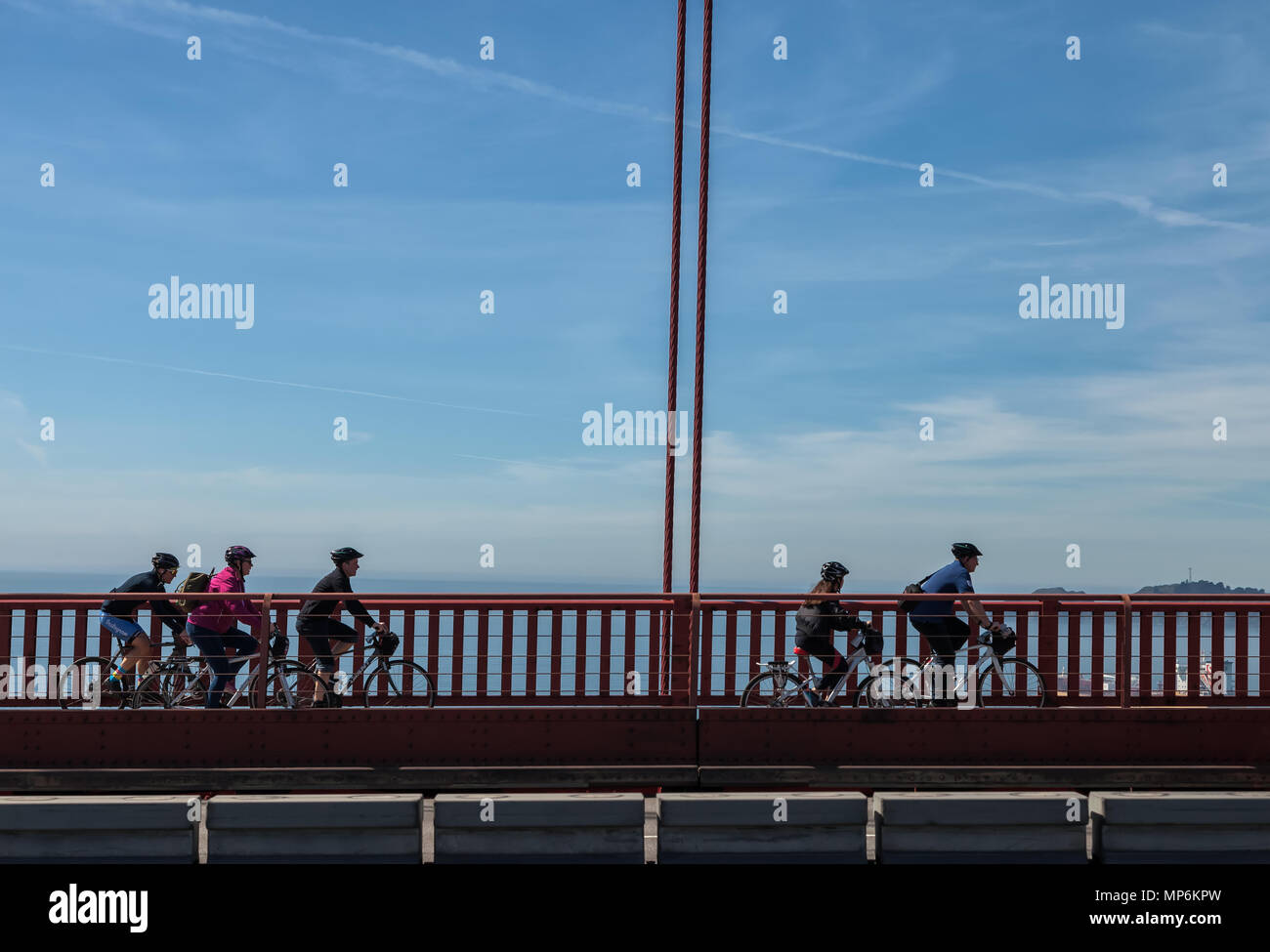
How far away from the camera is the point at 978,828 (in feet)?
31.5

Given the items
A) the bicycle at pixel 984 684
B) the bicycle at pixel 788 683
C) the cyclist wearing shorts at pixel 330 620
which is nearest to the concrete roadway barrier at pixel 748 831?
the bicycle at pixel 984 684

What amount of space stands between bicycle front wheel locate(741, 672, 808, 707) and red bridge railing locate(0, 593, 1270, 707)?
491 millimetres

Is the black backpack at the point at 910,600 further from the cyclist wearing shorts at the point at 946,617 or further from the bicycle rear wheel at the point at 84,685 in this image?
the bicycle rear wheel at the point at 84,685

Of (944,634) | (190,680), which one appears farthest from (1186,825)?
(190,680)

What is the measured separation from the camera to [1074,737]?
1060 cm

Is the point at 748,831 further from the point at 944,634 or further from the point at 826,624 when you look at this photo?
the point at 944,634

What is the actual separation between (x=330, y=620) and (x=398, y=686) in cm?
141

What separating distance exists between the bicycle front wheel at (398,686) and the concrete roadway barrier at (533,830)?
162cm

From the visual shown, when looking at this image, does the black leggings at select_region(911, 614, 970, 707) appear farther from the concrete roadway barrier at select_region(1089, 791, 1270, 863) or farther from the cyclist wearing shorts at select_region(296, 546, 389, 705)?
the cyclist wearing shorts at select_region(296, 546, 389, 705)

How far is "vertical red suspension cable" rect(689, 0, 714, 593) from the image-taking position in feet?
41.7

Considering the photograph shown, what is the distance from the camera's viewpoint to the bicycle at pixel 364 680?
11.6 metres

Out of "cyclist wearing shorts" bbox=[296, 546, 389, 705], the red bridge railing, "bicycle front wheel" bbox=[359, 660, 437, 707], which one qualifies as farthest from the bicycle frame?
"cyclist wearing shorts" bbox=[296, 546, 389, 705]
